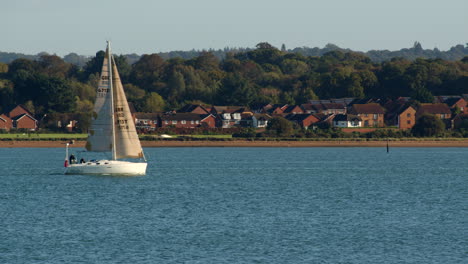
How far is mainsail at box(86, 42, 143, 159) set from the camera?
6681cm

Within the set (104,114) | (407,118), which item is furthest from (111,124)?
(407,118)

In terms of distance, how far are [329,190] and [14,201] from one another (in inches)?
890

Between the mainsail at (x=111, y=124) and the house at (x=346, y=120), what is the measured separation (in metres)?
130

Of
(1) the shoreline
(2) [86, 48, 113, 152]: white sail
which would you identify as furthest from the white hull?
(1) the shoreline

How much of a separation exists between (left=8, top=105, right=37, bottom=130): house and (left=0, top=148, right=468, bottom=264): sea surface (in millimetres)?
96180

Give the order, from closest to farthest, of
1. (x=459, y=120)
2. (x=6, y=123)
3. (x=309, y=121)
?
(x=6, y=123)
(x=309, y=121)
(x=459, y=120)

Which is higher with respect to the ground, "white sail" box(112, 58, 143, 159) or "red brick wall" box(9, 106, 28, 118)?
"red brick wall" box(9, 106, 28, 118)

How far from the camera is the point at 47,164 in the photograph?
322 ft

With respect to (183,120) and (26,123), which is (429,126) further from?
(26,123)

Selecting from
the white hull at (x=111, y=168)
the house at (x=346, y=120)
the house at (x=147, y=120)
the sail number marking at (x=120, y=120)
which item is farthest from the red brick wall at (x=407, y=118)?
the sail number marking at (x=120, y=120)

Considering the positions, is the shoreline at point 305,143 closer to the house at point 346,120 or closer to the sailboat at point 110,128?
the house at point 346,120

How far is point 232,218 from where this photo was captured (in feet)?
153

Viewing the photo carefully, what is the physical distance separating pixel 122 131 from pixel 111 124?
1018mm

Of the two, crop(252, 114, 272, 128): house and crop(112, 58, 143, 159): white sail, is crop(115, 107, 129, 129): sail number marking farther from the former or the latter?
crop(252, 114, 272, 128): house
